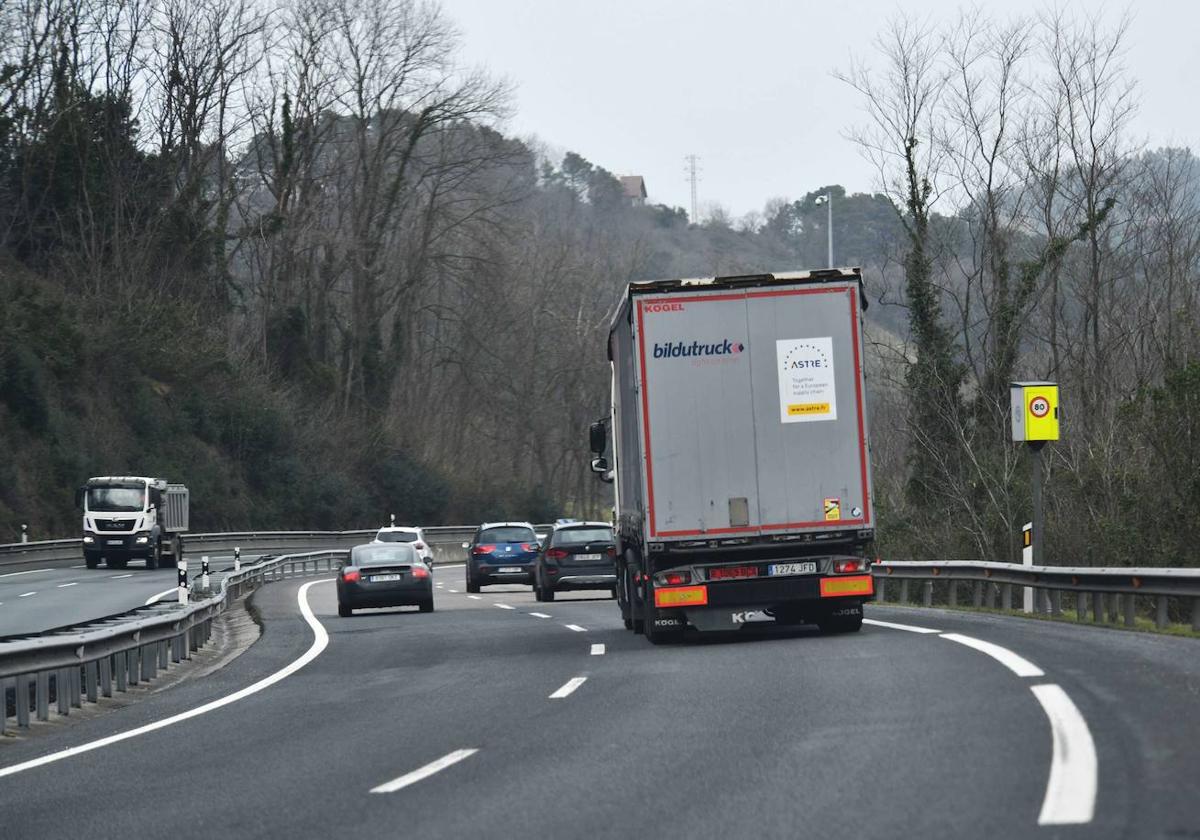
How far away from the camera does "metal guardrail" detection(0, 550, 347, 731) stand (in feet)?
48.5

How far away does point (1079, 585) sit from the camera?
21906 mm

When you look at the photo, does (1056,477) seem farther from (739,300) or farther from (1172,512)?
(739,300)

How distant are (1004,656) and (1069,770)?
6.82m

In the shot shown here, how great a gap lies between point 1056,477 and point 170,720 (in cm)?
2690

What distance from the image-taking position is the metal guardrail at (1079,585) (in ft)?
62.6

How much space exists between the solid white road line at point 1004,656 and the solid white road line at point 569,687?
11.1 feet

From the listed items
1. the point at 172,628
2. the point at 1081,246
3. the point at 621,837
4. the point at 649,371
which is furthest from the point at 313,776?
the point at 1081,246

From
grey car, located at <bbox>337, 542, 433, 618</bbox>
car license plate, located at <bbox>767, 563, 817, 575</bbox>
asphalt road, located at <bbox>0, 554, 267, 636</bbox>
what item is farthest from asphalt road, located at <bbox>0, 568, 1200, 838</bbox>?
grey car, located at <bbox>337, 542, 433, 618</bbox>

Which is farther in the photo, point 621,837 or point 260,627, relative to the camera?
point 260,627

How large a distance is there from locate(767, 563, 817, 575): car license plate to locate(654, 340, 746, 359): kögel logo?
227 centimetres

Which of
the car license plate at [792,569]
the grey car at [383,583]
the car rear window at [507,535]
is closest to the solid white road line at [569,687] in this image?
the car license plate at [792,569]

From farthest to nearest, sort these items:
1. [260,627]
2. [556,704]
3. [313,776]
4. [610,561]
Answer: [610,561]
[260,627]
[556,704]
[313,776]

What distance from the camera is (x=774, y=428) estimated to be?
747 inches

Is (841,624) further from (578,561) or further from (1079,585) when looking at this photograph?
(578,561)
